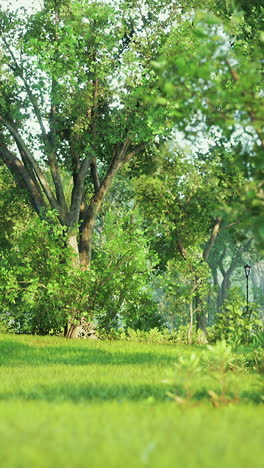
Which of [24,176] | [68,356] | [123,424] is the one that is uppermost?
[24,176]

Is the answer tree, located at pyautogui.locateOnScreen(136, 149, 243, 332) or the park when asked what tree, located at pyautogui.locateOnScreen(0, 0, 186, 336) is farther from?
tree, located at pyautogui.locateOnScreen(136, 149, 243, 332)

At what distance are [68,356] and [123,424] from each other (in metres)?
9.47

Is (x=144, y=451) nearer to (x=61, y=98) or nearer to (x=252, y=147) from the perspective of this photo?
(x=252, y=147)

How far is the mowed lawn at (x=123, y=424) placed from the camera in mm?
3895

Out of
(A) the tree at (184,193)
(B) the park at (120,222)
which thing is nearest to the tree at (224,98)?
(B) the park at (120,222)

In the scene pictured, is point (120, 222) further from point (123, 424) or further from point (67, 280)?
point (123, 424)

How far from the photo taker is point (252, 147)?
6516 mm

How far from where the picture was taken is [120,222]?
20.5 m

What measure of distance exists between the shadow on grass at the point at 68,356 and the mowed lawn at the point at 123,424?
3428 millimetres

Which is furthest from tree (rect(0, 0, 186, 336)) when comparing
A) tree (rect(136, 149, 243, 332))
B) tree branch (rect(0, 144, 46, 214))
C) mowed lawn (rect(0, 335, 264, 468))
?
mowed lawn (rect(0, 335, 264, 468))

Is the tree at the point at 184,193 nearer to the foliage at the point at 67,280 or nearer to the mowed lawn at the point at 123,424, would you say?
the foliage at the point at 67,280

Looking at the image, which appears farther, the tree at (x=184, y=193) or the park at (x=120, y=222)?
the tree at (x=184, y=193)

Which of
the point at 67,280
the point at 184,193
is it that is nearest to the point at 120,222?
the point at 67,280

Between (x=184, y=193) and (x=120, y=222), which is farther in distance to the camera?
(x=184, y=193)
